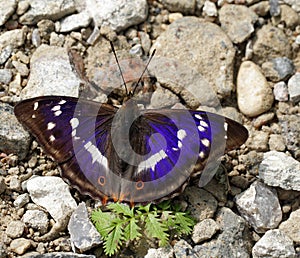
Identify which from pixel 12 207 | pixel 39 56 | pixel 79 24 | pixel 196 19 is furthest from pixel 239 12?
pixel 12 207

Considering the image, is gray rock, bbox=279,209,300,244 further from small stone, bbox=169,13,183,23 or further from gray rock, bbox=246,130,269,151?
small stone, bbox=169,13,183,23

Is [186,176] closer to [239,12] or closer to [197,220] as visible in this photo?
[197,220]

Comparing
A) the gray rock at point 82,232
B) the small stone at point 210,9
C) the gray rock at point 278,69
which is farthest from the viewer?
the small stone at point 210,9

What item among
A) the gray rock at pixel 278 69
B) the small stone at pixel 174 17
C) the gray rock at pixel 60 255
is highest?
the small stone at pixel 174 17

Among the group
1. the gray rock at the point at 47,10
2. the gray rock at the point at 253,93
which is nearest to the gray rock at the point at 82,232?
the gray rock at the point at 253,93

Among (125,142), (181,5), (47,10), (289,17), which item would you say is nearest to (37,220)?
(125,142)

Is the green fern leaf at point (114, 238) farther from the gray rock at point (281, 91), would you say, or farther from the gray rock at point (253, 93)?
the gray rock at point (281, 91)

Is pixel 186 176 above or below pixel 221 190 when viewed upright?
above
